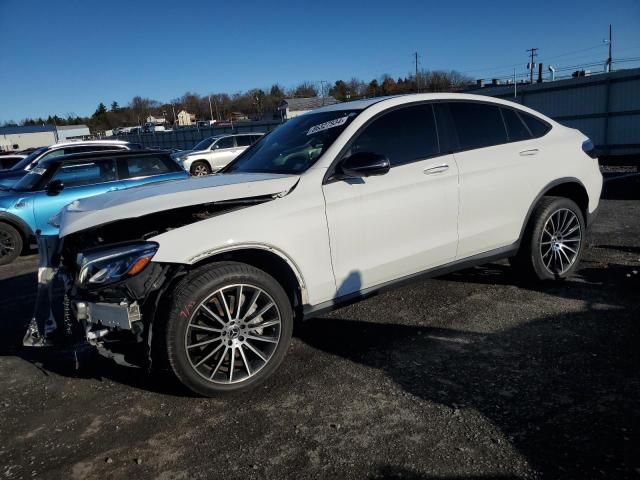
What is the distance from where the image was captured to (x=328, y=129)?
12.6ft

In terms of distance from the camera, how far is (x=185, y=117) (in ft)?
427

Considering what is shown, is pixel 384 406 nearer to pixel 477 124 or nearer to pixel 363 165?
pixel 363 165

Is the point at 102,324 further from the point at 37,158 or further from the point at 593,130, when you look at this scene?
the point at 593,130

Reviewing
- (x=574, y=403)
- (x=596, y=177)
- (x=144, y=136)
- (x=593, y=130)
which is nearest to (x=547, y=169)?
(x=596, y=177)

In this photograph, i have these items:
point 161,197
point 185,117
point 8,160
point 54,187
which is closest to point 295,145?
point 161,197

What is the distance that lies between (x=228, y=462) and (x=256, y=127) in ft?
114

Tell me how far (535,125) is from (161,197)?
355 centimetres

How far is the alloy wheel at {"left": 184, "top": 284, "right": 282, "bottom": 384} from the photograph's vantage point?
3.05 m

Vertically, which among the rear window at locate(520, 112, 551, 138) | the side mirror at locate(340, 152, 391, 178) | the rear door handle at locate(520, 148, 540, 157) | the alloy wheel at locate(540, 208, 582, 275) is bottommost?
the alloy wheel at locate(540, 208, 582, 275)

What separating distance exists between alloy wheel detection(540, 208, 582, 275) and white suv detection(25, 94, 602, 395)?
4cm

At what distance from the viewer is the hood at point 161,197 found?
9.86 ft

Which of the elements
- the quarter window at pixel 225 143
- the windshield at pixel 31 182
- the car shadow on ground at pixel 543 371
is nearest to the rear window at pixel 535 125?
the car shadow on ground at pixel 543 371

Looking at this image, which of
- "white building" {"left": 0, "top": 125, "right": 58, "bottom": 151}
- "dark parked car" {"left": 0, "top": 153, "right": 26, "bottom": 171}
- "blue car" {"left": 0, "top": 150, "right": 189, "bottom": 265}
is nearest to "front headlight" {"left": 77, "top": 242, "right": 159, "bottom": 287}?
"blue car" {"left": 0, "top": 150, "right": 189, "bottom": 265}

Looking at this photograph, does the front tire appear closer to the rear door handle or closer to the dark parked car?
the rear door handle
